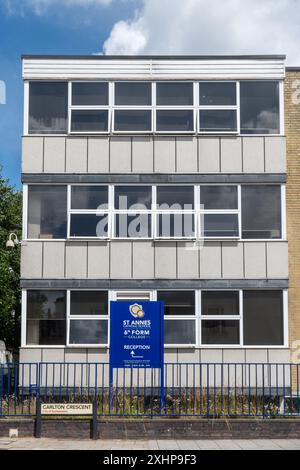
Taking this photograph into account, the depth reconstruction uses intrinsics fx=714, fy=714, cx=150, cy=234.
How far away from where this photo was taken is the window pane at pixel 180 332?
19.4m

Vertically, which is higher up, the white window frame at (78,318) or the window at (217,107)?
the window at (217,107)

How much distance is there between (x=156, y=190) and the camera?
20.1 m

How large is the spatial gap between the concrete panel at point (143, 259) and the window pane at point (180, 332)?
144 centimetres

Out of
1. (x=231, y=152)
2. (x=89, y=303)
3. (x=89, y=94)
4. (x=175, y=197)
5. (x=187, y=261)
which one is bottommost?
(x=89, y=303)

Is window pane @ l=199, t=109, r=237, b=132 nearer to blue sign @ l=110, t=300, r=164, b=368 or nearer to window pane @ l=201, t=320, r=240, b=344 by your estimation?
window pane @ l=201, t=320, r=240, b=344

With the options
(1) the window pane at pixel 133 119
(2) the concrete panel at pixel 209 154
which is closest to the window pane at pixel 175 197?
(2) the concrete panel at pixel 209 154

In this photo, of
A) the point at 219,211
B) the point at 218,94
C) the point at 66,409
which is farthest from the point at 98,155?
the point at 66,409

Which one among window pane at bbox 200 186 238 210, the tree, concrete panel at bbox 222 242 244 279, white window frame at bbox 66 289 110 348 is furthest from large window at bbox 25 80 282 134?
the tree

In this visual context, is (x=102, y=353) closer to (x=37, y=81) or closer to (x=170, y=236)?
(x=170, y=236)

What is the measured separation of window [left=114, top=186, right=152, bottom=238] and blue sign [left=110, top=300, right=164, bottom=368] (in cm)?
395

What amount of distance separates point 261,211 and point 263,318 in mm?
2984

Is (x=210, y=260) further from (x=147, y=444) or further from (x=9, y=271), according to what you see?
(x=9, y=271)

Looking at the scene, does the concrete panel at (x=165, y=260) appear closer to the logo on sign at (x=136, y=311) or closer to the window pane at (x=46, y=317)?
the window pane at (x=46, y=317)

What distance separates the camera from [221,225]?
786 inches
